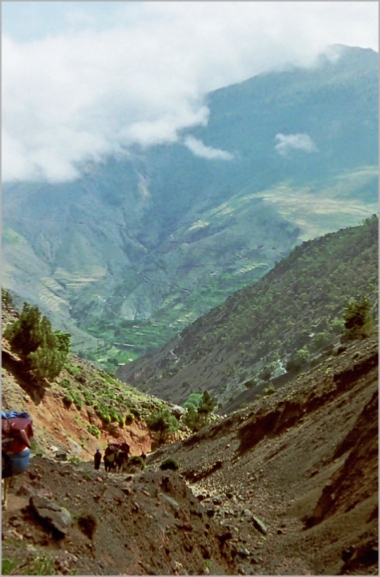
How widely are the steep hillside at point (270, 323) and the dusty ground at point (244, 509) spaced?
230ft

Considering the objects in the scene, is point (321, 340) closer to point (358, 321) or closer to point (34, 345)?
point (358, 321)

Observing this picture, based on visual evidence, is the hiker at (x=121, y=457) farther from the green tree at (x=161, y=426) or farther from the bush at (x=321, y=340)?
the bush at (x=321, y=340)

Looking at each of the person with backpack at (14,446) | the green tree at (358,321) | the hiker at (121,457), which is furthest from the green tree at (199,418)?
the person with backpack at (14,446)

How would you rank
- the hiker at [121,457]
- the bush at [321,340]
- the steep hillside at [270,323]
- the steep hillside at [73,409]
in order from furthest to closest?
the steep hillside at [270,323] → the bush at [321,340] → the steep hillside at [73,409] → the hiker at [121,457]

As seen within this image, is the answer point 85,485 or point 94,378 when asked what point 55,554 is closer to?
point 85,485

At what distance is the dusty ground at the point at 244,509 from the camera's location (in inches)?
488

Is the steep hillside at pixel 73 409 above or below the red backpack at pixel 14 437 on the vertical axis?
below

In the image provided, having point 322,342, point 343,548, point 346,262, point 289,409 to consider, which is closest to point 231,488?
point 289,409

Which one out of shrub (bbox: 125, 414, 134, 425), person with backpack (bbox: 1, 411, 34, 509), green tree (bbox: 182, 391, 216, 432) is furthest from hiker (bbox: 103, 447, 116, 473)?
green tree (bbox: 182, 391, 216, 432)

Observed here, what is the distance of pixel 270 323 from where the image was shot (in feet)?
444

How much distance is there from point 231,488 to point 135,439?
20756 mm

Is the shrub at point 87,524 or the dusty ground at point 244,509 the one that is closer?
the dusty ground at point 244,509

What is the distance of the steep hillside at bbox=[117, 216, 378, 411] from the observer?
116 m

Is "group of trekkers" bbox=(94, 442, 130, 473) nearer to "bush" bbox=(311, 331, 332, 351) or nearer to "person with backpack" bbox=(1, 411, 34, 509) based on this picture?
"person with backpack" bbox=(1, 411, 34, 509)
